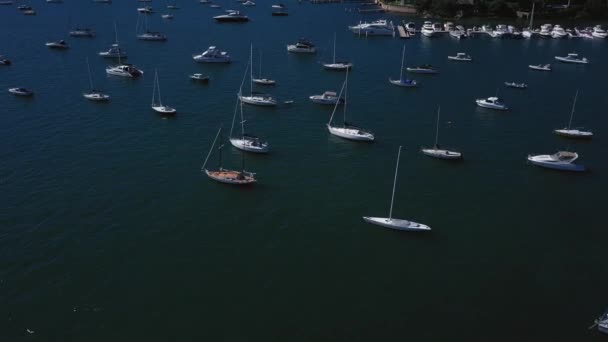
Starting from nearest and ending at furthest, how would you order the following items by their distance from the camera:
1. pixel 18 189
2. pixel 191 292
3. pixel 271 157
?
pixel 191 292, pixel 18 189, pixel 271 157

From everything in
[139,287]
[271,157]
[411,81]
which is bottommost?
[139,287]

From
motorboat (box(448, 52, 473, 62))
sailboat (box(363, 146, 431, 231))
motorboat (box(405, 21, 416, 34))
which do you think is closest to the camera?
sailboat (box(363, 146, 431, 231))

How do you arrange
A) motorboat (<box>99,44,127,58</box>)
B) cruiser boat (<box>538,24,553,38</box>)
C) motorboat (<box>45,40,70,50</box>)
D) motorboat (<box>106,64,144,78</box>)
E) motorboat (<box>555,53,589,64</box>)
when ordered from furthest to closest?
cruiser boat (<box>538,24,553,38</box>), motorboat (<box>45,40,70,50</box>), motorboat (<box>99,44,127,58</box>), motorboat (<box>555,53,589,64</box>), motorboat (<box>106,64,144,78</box>)

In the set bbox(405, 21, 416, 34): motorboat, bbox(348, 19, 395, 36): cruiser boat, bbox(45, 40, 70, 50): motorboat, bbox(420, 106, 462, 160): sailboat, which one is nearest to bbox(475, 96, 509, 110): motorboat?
bbox(420, 106, 462, 160): sailboat

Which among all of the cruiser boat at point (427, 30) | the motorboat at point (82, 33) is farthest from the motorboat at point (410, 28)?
the motorboat at point (82, 33)

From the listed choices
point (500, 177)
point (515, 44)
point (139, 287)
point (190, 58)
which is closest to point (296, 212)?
point (139, 287)

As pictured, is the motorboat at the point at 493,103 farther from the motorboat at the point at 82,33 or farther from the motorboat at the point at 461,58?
the motorboat at the point at 82,33

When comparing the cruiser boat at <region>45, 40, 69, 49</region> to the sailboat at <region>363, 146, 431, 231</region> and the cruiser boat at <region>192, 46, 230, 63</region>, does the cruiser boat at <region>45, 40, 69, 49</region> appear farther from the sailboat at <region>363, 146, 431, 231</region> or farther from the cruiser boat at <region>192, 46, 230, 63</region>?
the sailboat at <region>363, 146, 431, 231</region>

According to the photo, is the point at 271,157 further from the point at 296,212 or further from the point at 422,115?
the point at 422,115

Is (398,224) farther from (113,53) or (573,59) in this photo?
(113,53)
